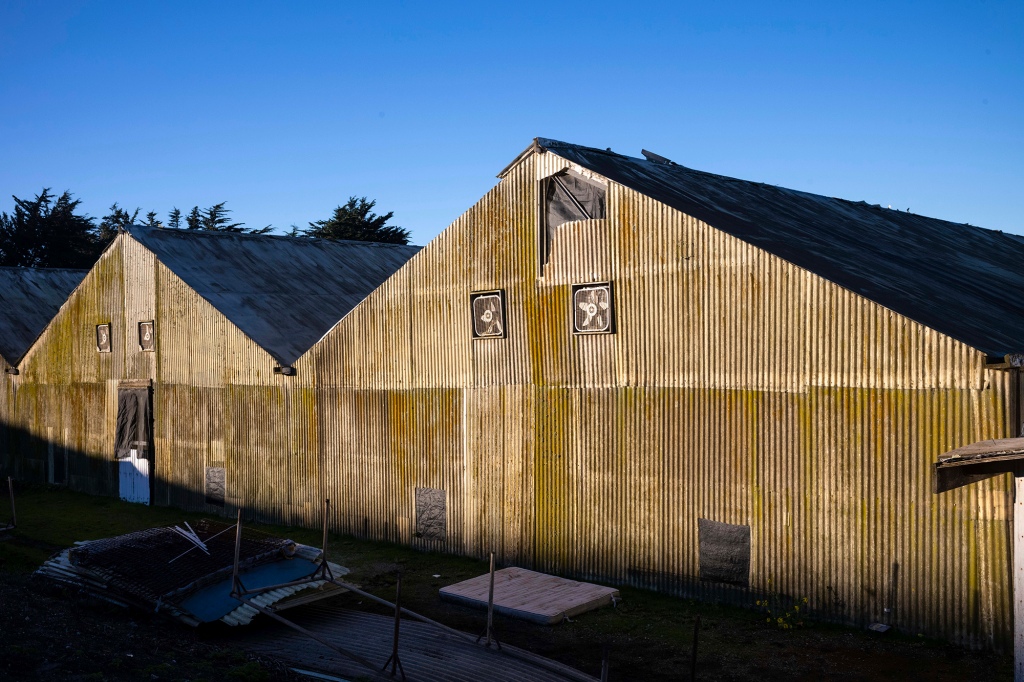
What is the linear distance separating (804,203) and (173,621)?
18.4m

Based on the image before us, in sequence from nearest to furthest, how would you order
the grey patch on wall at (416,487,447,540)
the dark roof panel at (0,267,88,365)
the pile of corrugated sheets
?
1. the pile of corrugated sheets
2. the grey patch on wall at (416,487,447,540)
3. the dark roof panel at (0,267,88,365)

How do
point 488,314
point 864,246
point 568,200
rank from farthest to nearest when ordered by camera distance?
point 864,246, point 488,314, point 568,200

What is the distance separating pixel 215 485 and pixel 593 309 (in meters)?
13.9

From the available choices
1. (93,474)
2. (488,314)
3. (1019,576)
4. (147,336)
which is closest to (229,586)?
(488,314)

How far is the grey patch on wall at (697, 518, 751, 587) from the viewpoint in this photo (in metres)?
15.6

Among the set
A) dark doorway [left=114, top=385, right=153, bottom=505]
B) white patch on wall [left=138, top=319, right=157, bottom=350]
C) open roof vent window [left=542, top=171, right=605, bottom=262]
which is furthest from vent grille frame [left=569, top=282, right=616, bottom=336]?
dark doorway [left=114, top=385, right=153, bottom=505]

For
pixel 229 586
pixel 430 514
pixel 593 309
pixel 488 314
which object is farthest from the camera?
pixel 430 514

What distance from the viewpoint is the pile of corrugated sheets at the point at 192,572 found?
14.9 m

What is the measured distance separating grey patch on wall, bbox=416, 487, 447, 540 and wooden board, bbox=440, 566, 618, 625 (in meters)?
3.12

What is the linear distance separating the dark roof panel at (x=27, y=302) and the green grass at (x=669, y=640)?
18217 millimetres

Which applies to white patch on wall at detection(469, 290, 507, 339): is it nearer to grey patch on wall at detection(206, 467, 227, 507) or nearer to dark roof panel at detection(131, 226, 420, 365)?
dark roof panel at detection(131, 226, 420, 365)

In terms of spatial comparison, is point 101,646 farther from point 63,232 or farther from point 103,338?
point 63,232

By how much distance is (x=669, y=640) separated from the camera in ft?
46.8

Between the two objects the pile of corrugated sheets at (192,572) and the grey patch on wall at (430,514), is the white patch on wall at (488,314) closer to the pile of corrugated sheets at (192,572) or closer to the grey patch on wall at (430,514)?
the grey patch on wall at (430,514)
